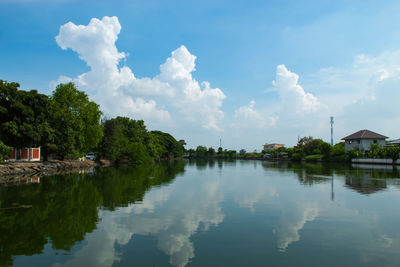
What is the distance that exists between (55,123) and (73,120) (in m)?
2.25

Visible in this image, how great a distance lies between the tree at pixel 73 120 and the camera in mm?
35094

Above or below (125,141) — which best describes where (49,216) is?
below

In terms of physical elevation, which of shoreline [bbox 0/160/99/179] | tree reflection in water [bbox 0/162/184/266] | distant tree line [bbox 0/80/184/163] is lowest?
tree reflection in water [bbox 0/162/184/266]

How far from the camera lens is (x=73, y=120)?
3653 centimetres

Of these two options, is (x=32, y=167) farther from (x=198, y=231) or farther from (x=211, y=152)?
(x=211, y=152)

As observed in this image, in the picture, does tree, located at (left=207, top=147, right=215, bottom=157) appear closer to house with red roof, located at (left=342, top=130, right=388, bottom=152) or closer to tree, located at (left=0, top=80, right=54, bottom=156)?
house with red roof, located at (left=342, top=130, right=388, bottom=152)

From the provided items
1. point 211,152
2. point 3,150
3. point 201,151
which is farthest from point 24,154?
point 201,151

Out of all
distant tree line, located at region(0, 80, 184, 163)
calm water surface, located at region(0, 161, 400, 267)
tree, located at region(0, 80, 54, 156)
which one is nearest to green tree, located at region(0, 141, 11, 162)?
distant tree line, located at region(0, 80, 184, 163)

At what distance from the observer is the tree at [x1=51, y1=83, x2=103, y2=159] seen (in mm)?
35094

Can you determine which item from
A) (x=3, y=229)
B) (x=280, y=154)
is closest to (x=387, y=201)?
(x=3, y=229)

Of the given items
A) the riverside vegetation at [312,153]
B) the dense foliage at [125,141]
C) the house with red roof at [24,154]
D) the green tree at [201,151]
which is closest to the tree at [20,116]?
the house with red roof at [24,154]

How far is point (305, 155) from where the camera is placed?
271 feet

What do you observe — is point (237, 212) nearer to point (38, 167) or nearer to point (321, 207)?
point (321, 207)

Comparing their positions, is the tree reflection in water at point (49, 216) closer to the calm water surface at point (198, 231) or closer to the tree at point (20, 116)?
the calm water surface at point (198, 231)
